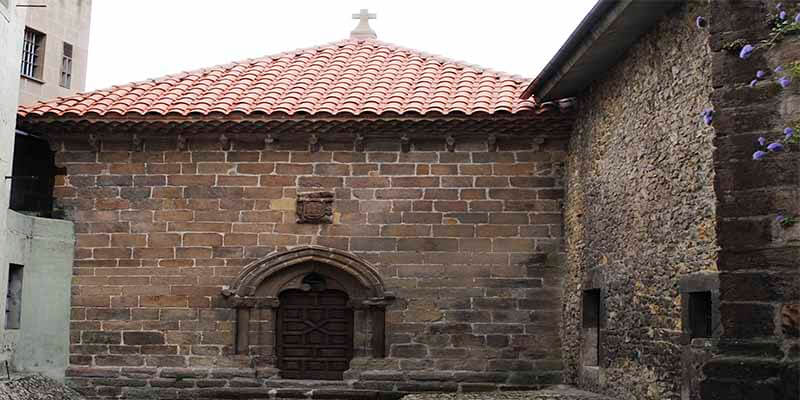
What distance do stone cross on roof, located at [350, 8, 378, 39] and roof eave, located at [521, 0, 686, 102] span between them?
5.47m

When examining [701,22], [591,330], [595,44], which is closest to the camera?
[701,22]

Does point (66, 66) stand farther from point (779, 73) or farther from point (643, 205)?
point (779, 73)

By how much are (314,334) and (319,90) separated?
3.15 meters

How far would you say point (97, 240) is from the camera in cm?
1267

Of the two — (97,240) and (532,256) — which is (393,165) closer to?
(532,256)

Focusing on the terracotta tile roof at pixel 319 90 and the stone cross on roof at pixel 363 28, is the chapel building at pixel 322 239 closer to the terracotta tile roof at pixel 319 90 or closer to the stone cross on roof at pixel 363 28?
the terracotta tile roof at pixel 319 90

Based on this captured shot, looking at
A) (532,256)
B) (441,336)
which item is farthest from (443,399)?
(532,256)

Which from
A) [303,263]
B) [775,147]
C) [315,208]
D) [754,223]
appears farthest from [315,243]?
[775,147]

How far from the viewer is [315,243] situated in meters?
12.5

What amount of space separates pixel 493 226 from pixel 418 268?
3.46 feet

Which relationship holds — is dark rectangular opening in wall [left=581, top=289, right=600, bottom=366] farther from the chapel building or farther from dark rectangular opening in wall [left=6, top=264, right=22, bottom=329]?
dark rectangular opening in wall [left=6, top=264, right=22, bottom=329]

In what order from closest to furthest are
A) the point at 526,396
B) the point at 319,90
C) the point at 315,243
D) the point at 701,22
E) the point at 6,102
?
the point at 701,22
the point at 526,396
the point at 6,102
the point at 315,243
the point at 319,90

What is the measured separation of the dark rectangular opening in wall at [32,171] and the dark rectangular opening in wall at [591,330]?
23.5 ft

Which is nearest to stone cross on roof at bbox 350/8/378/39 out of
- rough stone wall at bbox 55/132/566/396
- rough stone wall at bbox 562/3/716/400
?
rough stone wall at bbox 55/132/566/396
